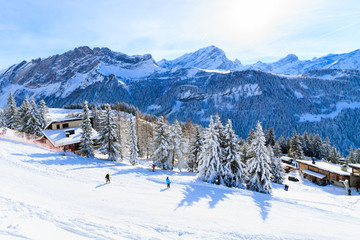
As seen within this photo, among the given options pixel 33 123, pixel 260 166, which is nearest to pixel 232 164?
pixel 260 166

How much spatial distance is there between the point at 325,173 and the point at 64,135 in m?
52.7

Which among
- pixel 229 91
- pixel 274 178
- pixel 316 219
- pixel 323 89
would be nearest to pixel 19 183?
pixel 316 219

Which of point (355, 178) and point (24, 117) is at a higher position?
point (24, 117)

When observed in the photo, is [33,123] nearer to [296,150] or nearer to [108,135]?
[108,135]

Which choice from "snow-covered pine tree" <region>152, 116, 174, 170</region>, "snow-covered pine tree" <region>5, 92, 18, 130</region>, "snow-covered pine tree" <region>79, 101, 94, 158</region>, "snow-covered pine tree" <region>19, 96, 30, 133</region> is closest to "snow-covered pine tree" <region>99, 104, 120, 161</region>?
"snow-covered pine tree" <region>79, 101, 94, 158</region>

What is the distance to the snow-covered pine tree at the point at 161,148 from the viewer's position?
31.2m

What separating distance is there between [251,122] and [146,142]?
124m

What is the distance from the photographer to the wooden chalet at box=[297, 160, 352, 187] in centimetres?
3667

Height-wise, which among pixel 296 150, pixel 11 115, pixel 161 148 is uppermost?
pixel 11 115

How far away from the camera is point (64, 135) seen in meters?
34.2

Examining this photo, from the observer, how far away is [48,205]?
1230 centimetres

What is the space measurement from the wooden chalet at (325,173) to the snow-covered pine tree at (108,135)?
40.9 metres

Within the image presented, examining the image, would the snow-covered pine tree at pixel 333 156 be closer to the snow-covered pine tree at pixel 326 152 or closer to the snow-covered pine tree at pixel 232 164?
the snow-covered pine tree at pixel 326 152

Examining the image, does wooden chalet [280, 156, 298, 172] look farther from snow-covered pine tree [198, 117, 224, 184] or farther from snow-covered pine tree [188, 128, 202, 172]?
snow-covered pine tree [198, 117, 224, 184]
